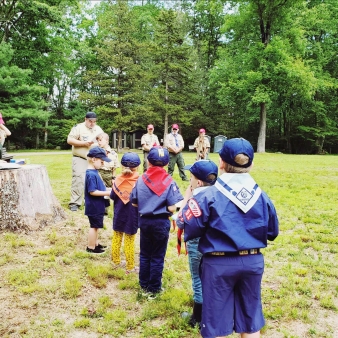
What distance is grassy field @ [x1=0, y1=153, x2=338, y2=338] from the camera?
2.91 m

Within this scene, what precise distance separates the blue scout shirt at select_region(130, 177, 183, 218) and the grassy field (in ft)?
2.84

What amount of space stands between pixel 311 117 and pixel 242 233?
1352 inches

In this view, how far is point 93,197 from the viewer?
14.1ft

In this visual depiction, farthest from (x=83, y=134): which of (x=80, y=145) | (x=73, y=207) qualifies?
(x=73, y=207)

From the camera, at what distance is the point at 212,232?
2146 millimetres

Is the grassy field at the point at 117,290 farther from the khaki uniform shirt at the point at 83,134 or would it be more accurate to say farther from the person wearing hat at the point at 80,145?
the khaki uniform shirt at the point at 83,134

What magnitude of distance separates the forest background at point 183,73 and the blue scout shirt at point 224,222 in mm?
21632

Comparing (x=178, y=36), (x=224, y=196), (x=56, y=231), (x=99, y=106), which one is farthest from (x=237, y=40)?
(x=224, y=196)

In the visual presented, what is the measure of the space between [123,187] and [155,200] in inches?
29.6

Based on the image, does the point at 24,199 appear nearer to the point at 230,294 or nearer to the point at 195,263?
the point at 195,263

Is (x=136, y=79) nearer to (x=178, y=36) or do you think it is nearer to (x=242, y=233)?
(x=178, y=36)

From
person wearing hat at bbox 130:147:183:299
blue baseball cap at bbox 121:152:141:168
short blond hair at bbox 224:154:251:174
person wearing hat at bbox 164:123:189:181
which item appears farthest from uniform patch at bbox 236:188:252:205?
person wearing hat at bbox 164:123:189:181

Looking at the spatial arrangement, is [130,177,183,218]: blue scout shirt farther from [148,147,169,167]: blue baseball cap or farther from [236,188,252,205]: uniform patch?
[236,188,252,205]: uniform patch

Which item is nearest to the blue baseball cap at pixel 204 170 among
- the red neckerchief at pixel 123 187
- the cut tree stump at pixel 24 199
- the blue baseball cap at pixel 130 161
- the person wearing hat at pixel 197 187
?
the person wearing hat at pixel 197 187
